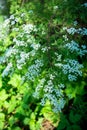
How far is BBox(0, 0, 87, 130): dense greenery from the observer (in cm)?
307

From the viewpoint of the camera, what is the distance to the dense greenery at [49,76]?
3.07 m

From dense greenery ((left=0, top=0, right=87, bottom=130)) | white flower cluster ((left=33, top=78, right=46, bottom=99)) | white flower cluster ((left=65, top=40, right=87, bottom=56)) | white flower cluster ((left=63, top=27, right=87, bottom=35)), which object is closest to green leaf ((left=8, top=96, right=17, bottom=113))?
dense greenery ((left=0, top=0, right=87, bottom=130))

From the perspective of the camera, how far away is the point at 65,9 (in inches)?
154

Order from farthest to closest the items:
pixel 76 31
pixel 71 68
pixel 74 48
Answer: pixel 76 31 < pixel 74 48 < pixel 71 68

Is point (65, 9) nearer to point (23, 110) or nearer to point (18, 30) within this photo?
point (18, 30)

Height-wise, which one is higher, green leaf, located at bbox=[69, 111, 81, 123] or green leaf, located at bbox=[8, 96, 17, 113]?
green leaf, located at bbox=[8, 96, 17, 113]

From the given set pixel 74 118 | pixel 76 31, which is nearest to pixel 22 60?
pixel 76 31

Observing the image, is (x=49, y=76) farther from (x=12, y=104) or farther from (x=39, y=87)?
(x=12, y=104)

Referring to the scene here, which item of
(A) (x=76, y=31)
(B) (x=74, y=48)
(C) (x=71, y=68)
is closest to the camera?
(C) (x=71, y=68)

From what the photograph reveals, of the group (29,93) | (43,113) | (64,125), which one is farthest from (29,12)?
(64,125)

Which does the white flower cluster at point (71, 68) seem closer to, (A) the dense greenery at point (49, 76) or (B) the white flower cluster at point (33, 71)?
(A) the dense greenery at point (49, 76)

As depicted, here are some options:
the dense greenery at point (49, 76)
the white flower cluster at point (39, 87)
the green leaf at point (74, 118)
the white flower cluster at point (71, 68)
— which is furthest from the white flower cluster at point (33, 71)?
the green leaf at point (74, 118)

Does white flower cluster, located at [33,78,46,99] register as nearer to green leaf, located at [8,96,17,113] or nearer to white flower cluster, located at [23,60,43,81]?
white flower cluster, located at [23,60,43,81]

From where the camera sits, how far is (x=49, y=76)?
3082 mm
